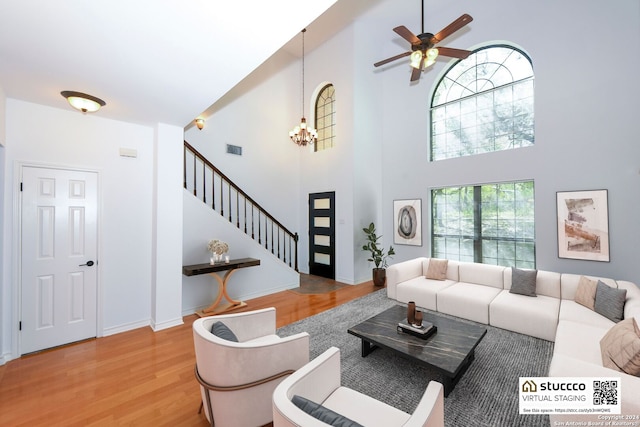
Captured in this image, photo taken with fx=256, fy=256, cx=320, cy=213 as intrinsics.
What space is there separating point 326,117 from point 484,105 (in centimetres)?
358

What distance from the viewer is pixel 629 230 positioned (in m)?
3.53

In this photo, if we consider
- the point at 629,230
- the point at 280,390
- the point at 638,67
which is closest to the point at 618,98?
the point at 638,67

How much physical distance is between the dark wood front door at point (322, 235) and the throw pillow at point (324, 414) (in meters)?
5.19

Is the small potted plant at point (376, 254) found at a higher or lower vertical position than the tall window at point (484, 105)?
lower

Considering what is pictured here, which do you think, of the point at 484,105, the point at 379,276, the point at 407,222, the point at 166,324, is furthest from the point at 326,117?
the point at 166,324

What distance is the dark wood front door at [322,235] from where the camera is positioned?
21.1 feet

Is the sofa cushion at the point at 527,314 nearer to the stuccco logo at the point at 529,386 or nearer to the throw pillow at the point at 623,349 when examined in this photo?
the throw pillow at the point at 623,349

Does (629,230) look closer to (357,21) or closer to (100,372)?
(357,21)

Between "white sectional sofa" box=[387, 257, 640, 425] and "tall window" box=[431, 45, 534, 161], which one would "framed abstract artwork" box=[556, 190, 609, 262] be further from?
"tall window" box=[431, 45, 534, 161]

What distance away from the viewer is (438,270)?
183 inches

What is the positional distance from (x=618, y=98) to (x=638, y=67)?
401mm

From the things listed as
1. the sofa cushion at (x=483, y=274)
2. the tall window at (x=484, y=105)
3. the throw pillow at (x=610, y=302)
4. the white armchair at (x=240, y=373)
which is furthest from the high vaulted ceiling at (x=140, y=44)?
the tall window at (x=484, y=105)

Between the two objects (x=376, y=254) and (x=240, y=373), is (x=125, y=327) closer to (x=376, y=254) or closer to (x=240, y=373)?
(x=240, y=373)

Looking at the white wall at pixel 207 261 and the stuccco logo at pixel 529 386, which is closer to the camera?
the stuccco logo at pixel 529 386
